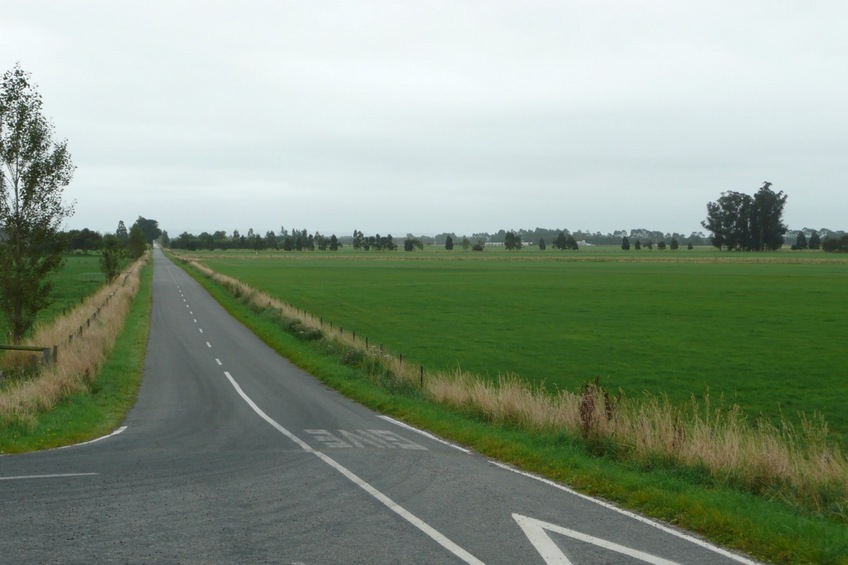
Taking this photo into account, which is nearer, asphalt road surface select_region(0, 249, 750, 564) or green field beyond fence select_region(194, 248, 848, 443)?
asphalt road surface select_region(0, 249, 750, 564)

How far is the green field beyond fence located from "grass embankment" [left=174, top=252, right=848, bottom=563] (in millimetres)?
3365

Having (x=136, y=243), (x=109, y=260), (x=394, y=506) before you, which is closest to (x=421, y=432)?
(x=394, y=506)

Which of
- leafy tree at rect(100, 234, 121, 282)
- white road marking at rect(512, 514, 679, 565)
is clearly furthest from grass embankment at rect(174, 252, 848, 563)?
leafy tree at rect(100, 234, 121, 282)

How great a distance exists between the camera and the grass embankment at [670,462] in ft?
26.9

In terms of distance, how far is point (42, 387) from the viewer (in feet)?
60.8

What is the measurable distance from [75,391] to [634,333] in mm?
29443

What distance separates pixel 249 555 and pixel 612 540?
3540mm

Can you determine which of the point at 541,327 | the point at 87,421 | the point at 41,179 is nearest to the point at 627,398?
the point at 87,421

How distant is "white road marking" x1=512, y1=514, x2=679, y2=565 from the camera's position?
284 inches

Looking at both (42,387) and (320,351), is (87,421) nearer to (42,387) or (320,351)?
(42,387)

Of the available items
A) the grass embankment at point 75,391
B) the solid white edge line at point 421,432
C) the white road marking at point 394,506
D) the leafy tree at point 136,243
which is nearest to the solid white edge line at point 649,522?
the solid white edge line at point 421,432

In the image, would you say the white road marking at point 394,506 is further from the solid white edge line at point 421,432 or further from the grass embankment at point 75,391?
the grass embankment at point 75,391

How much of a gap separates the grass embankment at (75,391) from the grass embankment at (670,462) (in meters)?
6.76

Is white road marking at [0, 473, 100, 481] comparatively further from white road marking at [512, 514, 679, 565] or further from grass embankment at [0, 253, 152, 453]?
white road marking at [512, 514, 679, 565]
